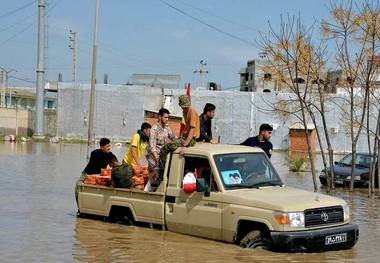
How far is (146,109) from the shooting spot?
6031 centimetres

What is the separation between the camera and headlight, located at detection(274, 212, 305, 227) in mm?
9016

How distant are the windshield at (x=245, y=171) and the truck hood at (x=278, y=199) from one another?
0.68 ft

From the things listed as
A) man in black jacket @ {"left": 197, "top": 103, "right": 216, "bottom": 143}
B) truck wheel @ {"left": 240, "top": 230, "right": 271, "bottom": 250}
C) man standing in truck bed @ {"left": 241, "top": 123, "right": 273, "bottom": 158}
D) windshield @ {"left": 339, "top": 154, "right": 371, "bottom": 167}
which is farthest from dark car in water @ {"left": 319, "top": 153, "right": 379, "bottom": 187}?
truck wheel @ {"left": 240, "top": 230, "right": 271, "bottom": 250}

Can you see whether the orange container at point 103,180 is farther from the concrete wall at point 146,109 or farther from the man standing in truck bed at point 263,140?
the concrete wall at point 146,109

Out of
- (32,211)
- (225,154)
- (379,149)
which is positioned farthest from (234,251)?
(379,149)

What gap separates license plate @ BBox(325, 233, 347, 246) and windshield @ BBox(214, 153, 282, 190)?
4.57ft

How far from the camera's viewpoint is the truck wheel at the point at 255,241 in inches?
369

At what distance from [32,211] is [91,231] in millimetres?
3125

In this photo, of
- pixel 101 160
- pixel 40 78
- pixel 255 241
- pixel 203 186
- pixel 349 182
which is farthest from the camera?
pixel 40 78

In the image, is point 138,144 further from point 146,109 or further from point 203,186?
point 146,109

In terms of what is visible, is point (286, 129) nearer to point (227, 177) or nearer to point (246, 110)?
point (246, 110)

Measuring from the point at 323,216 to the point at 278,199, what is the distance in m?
0.67

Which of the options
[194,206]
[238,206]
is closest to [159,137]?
[194,206]

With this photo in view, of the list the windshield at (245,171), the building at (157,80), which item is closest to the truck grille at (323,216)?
the windshield at (245,171)
